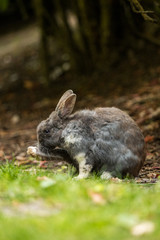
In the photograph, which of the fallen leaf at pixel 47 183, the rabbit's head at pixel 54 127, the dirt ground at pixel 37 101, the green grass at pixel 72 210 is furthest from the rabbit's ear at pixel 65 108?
the fallen leaf at pixel 47 183

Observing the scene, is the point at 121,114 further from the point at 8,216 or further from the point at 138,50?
the point at 138,50

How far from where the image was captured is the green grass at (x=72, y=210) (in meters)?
3.53

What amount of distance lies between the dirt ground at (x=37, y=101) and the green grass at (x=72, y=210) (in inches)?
61.4

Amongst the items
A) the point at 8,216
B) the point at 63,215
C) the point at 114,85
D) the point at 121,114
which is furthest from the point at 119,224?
the point at 114,85

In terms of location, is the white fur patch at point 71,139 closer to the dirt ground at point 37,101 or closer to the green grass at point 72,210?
the dirt ground at point 37,101

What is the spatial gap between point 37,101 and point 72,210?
28.3 feet

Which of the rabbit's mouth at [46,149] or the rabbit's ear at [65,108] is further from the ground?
the rabbit's ear at [65,108]

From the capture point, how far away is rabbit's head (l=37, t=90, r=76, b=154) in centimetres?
657

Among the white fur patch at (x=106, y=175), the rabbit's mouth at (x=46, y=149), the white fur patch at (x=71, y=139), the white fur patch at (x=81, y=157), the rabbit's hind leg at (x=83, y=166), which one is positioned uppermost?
the white fur patch at (x=71, y=139)

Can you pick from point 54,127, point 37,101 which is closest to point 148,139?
point 54,127

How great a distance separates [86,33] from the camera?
12609 millimetres

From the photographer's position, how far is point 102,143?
6.30 m

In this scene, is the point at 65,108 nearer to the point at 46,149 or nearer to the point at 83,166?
the point at 46,149

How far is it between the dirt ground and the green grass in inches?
61.4
